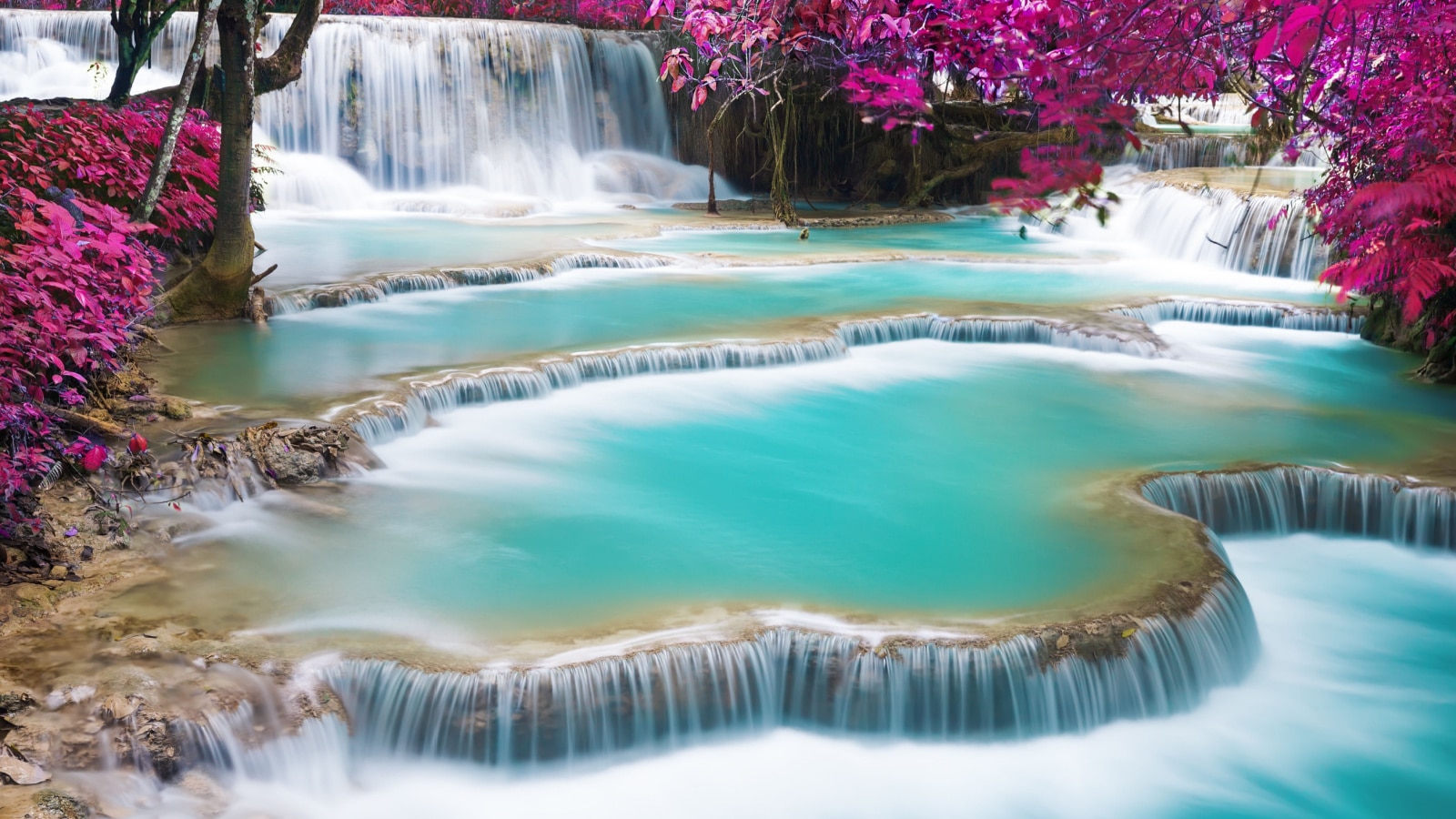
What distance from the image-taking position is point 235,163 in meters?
8.74

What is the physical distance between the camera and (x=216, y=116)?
1298cm

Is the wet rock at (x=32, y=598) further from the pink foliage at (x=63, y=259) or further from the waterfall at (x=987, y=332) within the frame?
the waterfall at (x=987, y=332)

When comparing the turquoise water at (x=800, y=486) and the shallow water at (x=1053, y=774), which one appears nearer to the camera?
the shallow water at (x=1053, y=774)

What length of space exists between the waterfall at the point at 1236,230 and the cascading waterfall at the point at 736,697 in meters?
8.83

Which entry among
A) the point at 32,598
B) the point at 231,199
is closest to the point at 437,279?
the point at 231,199

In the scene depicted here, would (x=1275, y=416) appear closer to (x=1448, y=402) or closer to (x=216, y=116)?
(x=1448, y=402)

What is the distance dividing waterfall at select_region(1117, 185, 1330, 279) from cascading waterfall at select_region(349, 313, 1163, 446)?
11.5 feet

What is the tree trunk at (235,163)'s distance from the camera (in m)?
8.41

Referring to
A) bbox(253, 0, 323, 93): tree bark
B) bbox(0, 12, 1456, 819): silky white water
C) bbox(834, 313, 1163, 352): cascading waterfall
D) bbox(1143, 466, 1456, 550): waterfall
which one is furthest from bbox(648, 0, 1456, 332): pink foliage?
bbox(253, 0, 323, 93): tree bark

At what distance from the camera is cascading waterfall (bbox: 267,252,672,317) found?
1004 cm

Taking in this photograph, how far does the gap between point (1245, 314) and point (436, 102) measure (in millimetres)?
14683

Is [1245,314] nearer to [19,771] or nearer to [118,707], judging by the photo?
[118,707]

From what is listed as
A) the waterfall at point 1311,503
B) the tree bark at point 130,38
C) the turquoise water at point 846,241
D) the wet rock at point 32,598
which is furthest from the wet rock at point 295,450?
the tree bark at point 130,38

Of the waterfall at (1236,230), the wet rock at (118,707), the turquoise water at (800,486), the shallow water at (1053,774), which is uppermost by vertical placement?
the waterfall at (1236,230)
